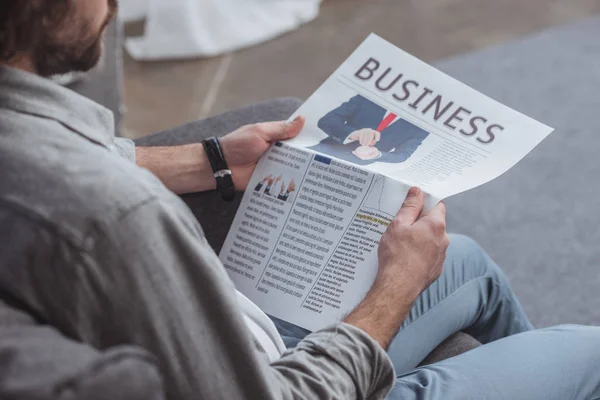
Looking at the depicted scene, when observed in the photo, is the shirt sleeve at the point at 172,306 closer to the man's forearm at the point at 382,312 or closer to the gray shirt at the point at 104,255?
the gray shirt at the point at 104,255

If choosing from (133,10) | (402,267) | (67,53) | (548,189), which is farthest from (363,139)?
(133,10)

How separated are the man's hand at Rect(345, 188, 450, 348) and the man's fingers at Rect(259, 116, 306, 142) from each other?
19 cm

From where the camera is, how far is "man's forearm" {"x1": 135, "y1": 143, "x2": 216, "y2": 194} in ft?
3.25

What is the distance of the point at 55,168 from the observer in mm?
540

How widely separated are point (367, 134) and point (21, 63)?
0.47 metres

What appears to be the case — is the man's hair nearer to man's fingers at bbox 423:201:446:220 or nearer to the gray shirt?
the gray shirt

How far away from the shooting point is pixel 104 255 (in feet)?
1.73

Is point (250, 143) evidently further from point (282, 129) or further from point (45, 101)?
point (45, 101)

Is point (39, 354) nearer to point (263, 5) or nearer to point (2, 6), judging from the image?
point (2, 6)

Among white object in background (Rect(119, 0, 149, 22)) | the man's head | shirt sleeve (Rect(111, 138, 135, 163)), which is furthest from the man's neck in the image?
white object in background (Rect(119, 0, 149, 22))

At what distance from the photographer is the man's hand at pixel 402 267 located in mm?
797

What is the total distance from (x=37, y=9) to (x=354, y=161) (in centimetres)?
45

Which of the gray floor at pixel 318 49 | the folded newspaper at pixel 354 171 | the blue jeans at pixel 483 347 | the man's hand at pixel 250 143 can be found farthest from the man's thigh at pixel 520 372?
the gray floor at pixel 318 49

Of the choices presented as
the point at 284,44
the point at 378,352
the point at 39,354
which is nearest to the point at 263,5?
the point at 284,44
